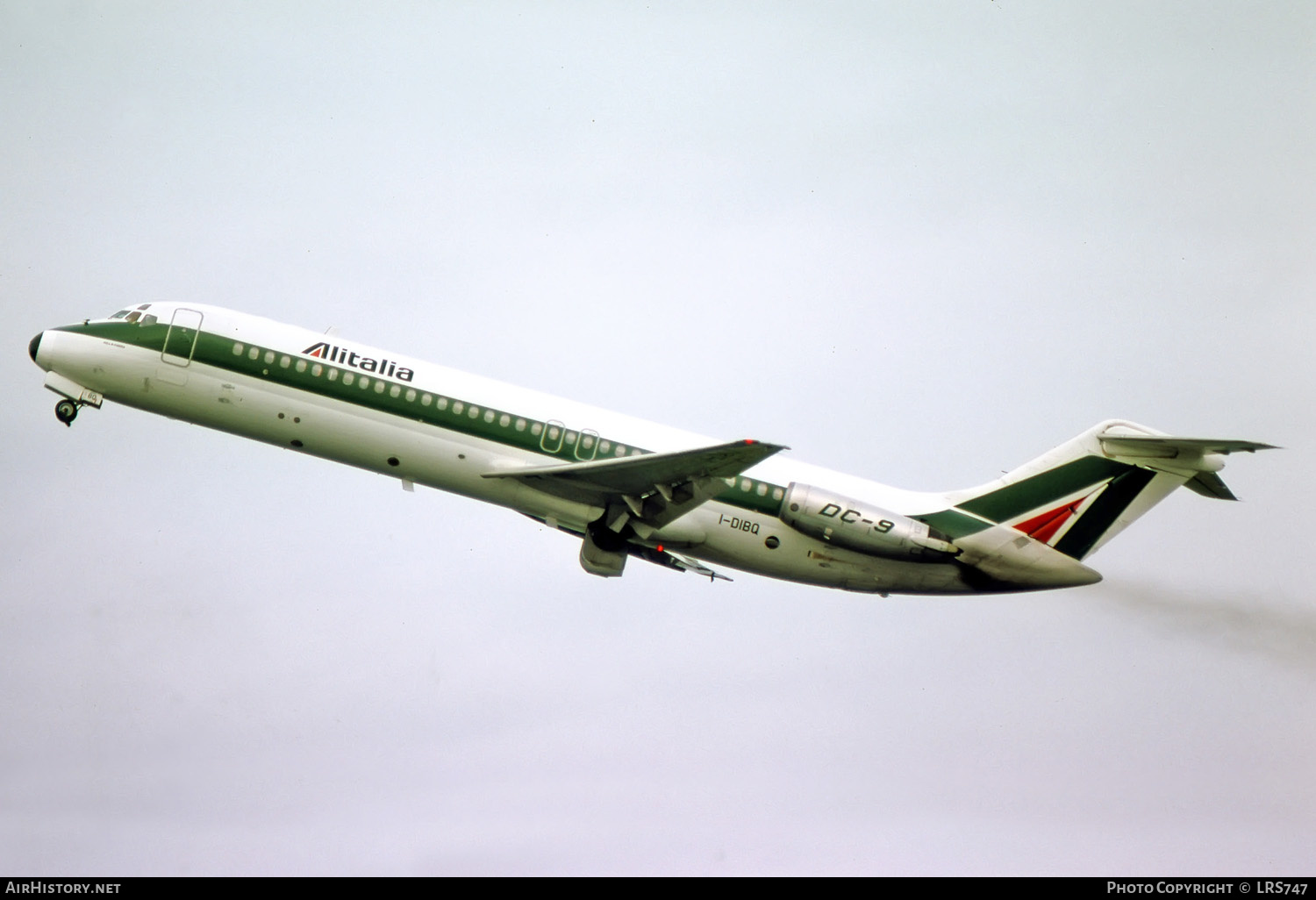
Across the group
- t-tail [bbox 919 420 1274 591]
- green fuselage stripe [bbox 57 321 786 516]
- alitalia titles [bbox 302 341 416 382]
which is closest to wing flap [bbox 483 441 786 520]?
green fuselage stripe [bbox 57 321 786 516]

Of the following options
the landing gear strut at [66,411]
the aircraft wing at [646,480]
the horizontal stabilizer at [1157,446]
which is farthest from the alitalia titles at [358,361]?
the horizontal stabilizer at [1157,446]

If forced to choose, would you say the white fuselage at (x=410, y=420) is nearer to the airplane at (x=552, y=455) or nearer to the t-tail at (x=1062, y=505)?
the airplane at (x=552, y=455)

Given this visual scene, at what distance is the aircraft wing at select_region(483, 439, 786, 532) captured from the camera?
87.1 ft

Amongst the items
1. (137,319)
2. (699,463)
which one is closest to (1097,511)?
(699,463)

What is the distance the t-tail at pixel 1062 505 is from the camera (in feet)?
97.5

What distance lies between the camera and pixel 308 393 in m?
28.5

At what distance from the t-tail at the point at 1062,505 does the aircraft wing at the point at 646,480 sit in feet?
16.9

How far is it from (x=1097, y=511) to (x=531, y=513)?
11.4 m

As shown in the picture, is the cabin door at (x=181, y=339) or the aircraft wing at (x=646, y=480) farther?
the cabin door at (x=181, y=339)

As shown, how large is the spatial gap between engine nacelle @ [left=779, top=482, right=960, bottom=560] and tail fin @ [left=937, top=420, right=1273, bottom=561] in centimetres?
164

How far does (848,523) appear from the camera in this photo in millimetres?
28375

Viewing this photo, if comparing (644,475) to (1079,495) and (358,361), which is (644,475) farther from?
(1079,495)

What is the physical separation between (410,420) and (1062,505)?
43.3ft
